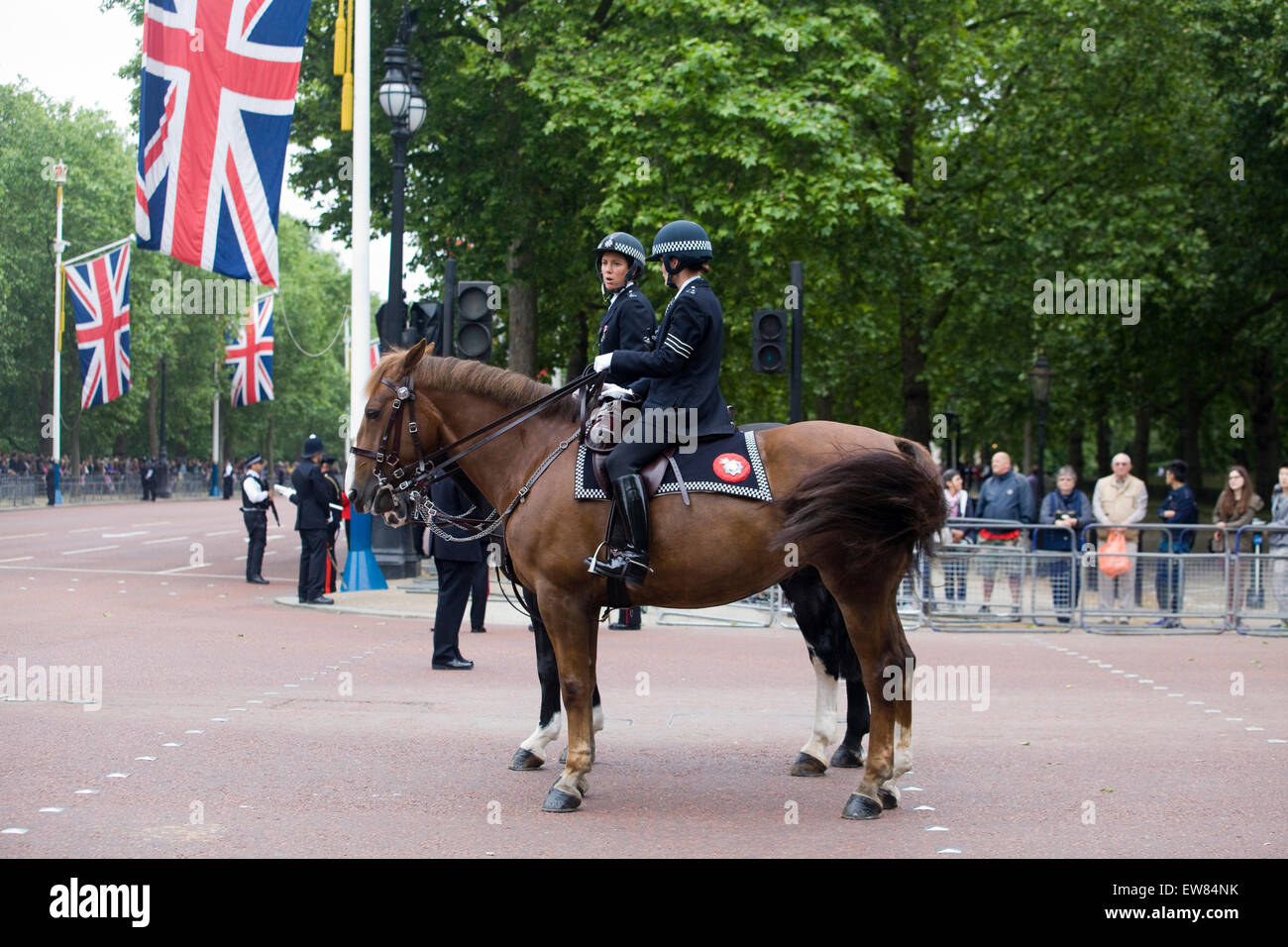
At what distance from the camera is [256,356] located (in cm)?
4797

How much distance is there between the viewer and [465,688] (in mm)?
11406

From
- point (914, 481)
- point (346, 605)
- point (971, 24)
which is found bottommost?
point (346, 605)

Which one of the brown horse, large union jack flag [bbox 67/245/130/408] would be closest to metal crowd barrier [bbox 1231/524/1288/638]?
the brown horse

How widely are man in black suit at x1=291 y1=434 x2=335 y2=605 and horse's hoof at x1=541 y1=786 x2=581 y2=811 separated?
11.9m

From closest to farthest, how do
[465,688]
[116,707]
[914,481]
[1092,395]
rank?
[914,481]
[116,707]
[465,688]
[1092,395]

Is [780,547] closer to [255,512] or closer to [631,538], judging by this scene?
[631,538]

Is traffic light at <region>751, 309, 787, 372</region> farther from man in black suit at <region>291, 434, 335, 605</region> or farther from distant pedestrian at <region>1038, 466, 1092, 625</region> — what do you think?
man in black suit at <region>291, 434, 335, 605</region>

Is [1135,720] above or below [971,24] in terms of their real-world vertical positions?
below

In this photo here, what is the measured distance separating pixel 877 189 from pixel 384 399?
1622cm

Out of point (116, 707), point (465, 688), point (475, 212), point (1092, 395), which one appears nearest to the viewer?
point (116, 707)

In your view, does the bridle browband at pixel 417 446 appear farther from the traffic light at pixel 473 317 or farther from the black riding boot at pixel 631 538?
the traffic light at pixel 473 317

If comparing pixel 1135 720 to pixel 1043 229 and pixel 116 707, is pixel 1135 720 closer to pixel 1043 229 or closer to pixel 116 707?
pixel 116 707

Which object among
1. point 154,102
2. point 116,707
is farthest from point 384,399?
point 154,102

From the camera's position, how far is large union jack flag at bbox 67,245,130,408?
43562mm
